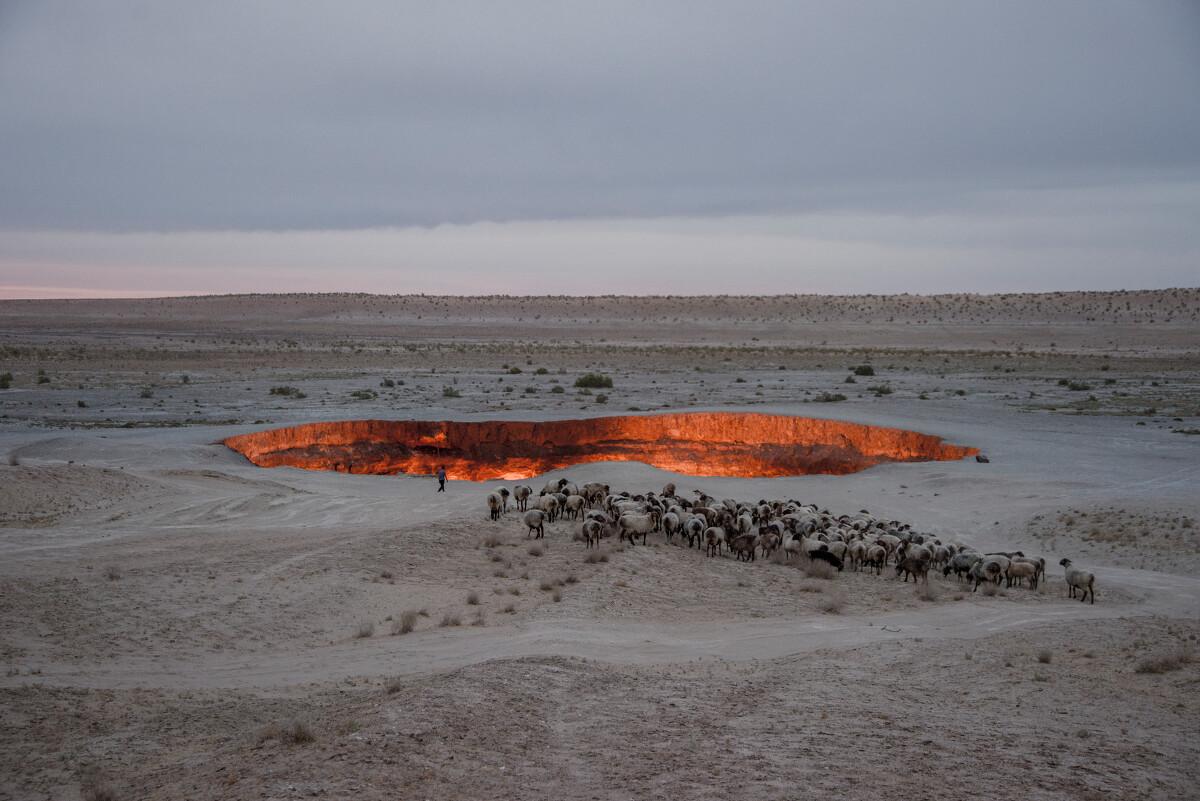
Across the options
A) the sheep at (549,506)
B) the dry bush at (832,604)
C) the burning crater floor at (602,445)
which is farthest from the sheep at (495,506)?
the burning crater floor at (602,445)

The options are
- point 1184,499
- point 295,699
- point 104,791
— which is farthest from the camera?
point 1184,499

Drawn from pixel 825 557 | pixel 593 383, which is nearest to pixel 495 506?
pixel 825 557

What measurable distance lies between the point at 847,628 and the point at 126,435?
82.4ft

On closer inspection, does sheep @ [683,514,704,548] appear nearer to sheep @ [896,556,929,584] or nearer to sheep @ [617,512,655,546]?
sheep @ [617,512,655,546]

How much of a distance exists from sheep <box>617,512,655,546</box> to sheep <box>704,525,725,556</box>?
1.15 m

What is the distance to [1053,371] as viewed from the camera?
210ft

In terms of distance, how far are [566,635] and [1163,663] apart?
7.13 m

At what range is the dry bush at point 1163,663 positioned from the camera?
10.8 m

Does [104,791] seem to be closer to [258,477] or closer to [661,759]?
[661,759]

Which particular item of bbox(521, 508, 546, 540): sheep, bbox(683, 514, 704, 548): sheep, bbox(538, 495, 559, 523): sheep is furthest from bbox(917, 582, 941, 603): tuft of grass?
bbox(538, 495, 559, 523): sheep

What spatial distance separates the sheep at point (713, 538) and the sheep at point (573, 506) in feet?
9.34

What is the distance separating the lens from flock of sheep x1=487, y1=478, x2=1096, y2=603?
54.0 feet

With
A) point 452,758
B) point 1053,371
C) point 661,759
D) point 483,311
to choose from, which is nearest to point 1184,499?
point 661,759

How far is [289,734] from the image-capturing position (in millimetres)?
7914
